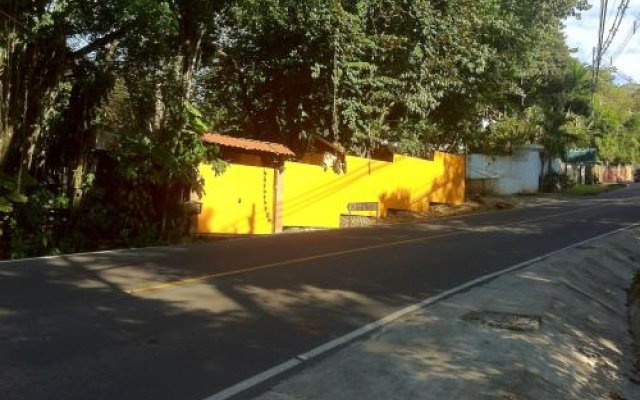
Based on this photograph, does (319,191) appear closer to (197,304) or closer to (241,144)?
(241,144)

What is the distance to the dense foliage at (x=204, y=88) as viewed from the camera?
15.1 m

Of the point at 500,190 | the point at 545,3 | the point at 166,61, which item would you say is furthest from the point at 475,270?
the point at 500,190

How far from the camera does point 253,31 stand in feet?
81.1

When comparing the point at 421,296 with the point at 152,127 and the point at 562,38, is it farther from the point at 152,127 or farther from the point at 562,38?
the point at 562,38

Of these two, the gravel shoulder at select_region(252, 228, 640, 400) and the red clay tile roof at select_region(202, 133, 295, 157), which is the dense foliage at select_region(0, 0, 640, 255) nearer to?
the red clay tile roof at select_region(202, 133, 295, 157)

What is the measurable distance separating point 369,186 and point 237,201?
7751mm

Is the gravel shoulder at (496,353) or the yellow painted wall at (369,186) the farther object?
the yellow painted wall at (369,186)

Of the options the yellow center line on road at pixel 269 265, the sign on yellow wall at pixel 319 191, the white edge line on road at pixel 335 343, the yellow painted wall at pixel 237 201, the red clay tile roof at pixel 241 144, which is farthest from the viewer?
the sign on yellow wall at pixel 319 191

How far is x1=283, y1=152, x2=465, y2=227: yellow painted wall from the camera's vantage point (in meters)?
22.2

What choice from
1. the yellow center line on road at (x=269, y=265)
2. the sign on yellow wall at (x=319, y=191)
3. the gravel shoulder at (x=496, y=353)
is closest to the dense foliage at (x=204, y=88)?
the sign on yellow wall at (x=319, y=191)

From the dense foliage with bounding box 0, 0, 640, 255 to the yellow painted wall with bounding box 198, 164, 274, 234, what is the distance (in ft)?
2.82

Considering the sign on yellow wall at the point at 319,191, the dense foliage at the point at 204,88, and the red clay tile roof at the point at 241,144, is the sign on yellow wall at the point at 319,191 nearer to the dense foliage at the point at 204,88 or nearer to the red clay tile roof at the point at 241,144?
the red clay tile roof at the point at 241,144

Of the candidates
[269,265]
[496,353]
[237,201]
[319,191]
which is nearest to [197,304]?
[496,353]

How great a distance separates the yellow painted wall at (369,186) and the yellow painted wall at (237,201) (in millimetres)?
1149
